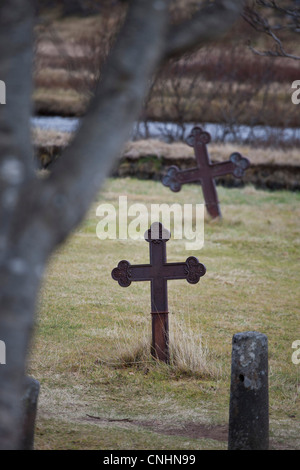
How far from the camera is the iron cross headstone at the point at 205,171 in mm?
11336

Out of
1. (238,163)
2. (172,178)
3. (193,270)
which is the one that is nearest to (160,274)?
(193,270)

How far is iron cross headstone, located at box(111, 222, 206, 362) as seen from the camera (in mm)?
5660

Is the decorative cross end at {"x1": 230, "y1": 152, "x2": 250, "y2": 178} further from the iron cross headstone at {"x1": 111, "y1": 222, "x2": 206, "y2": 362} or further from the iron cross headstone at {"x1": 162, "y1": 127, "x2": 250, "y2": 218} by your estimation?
the iron cross headstone at {"x1": 111, "y1": 222, "x2": 206, "y2": 362}

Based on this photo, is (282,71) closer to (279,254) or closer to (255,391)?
(279,254)

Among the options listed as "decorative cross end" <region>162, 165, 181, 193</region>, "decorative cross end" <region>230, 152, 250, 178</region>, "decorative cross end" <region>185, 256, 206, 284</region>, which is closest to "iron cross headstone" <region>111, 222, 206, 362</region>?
"decorative cross end" <region>185, 256, 206, 284</region>

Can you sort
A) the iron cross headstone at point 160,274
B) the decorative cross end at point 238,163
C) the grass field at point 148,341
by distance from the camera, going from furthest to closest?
the decorative cross end at point 238,163 < the iron cross headstone at point 160,274 < the grass field at point 148,341

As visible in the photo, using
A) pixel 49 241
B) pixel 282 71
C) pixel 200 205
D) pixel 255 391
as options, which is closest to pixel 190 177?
pixel 200 205

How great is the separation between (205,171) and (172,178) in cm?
59

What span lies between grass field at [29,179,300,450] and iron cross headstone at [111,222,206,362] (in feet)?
0.36

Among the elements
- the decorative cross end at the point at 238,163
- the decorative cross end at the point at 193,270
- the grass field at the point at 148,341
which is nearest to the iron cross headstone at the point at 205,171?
the decorative cross end at the point at 238,163

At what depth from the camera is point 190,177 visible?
38.3 feet

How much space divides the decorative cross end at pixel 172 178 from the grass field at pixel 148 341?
1.03m

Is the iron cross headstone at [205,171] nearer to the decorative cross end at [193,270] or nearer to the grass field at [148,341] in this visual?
the grass field at [148,341]

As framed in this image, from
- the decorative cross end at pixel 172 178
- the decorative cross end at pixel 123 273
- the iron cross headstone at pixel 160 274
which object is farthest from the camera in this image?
the decorative cross end at pixel 172 178
